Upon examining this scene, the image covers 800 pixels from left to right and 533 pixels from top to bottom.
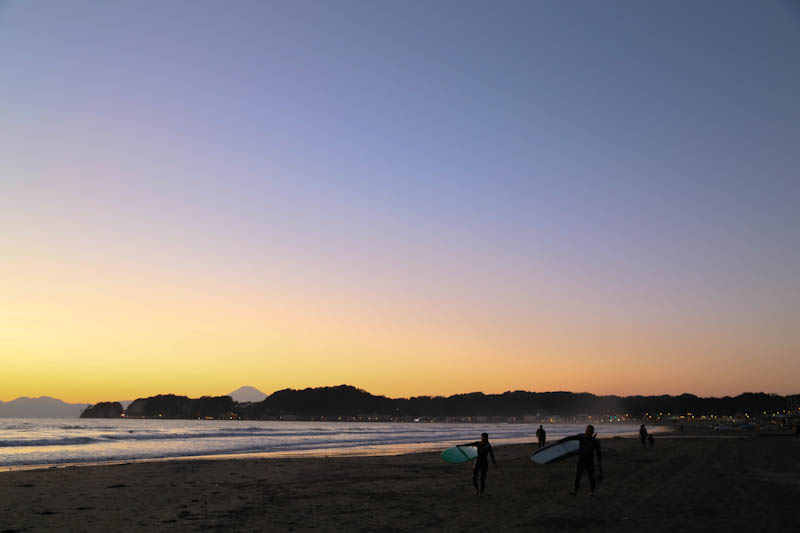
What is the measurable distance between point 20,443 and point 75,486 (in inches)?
1639

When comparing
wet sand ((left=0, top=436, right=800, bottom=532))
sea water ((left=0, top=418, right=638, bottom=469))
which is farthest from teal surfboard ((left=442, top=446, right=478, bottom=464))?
sea water ((left=0, top=418, right=638, bottom=469))

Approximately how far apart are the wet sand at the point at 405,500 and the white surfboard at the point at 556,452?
2.81 ft

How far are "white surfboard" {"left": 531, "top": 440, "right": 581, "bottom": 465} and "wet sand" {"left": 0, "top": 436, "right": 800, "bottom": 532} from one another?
33.7 inches

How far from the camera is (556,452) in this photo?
17188mm

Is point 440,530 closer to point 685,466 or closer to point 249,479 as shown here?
point 249,479

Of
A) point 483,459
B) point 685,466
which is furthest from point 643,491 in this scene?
point 685,466

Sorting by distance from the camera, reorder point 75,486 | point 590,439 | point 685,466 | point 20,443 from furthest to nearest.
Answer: point 20,443
point 685,466
point 75,486
point 590,439

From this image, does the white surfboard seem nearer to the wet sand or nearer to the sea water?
the wet sand

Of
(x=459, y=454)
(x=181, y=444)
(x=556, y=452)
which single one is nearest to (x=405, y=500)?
(x=459, y=454)

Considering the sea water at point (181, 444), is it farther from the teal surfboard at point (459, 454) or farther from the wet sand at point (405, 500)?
the teal surfboard at point (459, 454)

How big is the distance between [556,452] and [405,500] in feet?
16.8

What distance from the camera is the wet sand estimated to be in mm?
11805

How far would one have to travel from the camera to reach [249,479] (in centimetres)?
2128

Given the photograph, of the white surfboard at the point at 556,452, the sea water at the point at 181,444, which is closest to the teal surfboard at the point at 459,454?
the white surfboard at the point at 556,452
